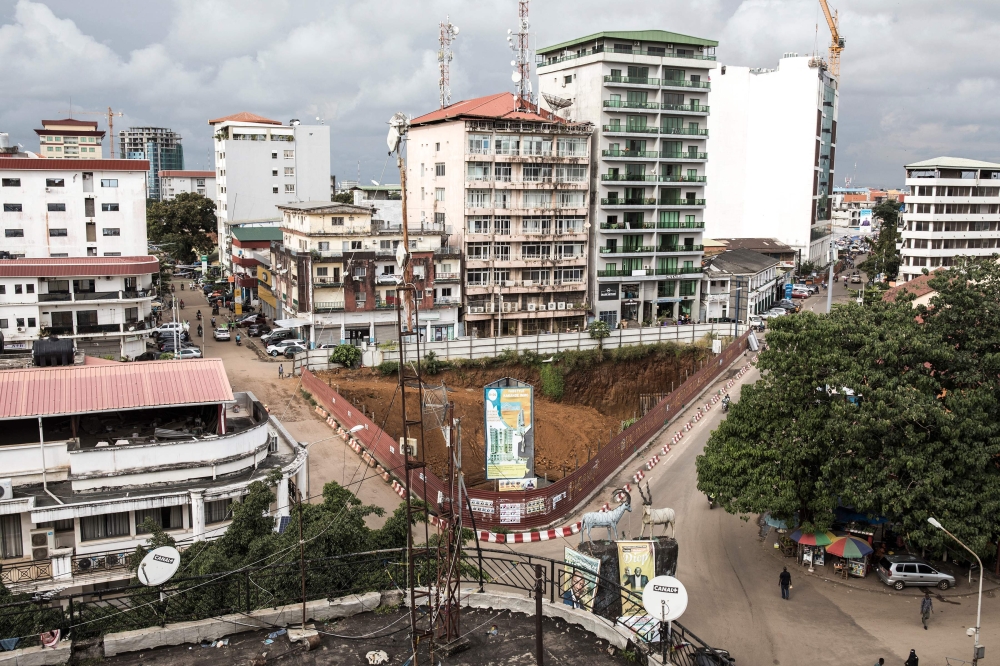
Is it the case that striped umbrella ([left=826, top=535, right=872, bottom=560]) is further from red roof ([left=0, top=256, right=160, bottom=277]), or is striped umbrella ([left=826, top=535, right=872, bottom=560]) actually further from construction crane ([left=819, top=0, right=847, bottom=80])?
construction crane ([left=819, top=0, right=847, bottom=80])

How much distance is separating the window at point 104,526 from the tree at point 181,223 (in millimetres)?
71420

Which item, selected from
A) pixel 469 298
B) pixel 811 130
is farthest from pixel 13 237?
pixel 811 130

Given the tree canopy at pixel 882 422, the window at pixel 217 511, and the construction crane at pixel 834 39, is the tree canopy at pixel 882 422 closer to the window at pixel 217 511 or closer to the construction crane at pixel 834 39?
the window at pixel 217 511

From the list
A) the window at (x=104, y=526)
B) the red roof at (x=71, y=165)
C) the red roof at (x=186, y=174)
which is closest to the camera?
the window at (x=104, y=526)

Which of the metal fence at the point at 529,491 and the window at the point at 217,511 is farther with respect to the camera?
the metal fence at the point at 529,491

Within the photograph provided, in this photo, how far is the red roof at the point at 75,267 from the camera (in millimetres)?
45906

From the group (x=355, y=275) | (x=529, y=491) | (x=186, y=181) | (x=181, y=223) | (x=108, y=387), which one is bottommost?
(x=529, y=491)

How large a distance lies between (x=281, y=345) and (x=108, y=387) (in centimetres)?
3019

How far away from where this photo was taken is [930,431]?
2550 cm

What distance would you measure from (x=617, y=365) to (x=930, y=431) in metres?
33.8

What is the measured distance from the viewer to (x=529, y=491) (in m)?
29.9

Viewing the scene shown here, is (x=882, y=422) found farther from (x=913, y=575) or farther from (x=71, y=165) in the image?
(x=71, y=165)

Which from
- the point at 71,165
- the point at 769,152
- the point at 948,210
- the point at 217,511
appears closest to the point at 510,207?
the point at 71,165

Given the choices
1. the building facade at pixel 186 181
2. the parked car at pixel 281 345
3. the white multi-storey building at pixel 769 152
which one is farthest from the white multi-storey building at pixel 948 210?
the building facade at pixel 186 181
